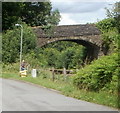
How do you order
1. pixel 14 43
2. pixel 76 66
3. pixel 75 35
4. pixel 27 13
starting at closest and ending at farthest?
pixel 76 66 → pixel 14 43 → pixel 75 35 → pixel 27 13

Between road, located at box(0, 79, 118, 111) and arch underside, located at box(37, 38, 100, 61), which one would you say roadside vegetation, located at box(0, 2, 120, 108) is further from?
arch underside, located at box(37, 38, 100, 61)

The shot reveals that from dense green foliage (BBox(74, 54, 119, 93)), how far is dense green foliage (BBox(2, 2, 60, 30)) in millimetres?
32577

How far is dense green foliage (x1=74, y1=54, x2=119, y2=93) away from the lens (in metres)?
16.3

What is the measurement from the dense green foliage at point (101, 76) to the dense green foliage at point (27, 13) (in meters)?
32.6

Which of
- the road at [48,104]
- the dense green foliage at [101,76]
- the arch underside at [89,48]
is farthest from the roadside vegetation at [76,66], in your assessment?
the arch underside at [89,48]

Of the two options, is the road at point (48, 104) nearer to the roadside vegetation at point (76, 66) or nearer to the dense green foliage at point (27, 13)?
the roadside vegetation at point (76, 66)

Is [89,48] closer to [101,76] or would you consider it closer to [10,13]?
[10,13]

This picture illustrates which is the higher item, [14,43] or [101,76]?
[14,43]

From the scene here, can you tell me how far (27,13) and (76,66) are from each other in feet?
113

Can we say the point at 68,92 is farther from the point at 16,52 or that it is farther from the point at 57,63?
the point at 57,63

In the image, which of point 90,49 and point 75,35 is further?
point 90,49

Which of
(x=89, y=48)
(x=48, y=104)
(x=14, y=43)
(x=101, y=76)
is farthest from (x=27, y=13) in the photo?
(x=48, y=104)

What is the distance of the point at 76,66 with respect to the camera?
27.2 m

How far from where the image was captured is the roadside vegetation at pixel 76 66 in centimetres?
1641
